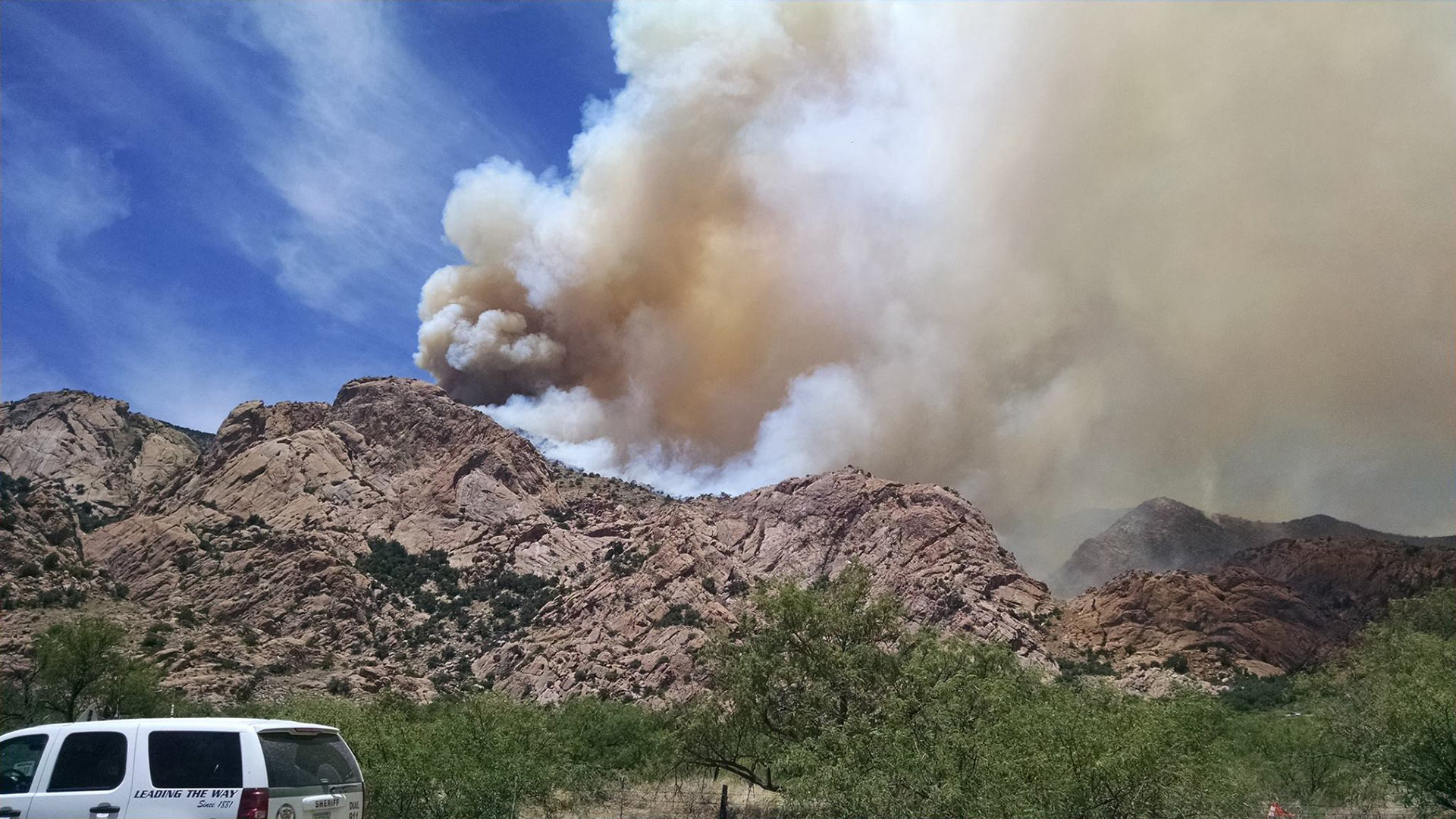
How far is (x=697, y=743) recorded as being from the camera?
31.0 m

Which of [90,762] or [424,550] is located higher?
[424,550]

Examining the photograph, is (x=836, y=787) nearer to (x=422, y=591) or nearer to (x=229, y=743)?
(x=229, y=743)

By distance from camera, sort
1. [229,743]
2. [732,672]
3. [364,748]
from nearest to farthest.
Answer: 1. [229,743]
2. [364,748]
3. [732,672]

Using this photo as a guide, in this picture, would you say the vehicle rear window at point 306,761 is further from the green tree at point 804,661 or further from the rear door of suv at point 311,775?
the green tree at point 804,661

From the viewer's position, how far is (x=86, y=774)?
31.8ft

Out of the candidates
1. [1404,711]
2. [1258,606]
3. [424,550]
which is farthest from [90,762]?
[1258,606]

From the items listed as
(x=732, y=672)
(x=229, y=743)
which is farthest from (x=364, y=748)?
(x=229, y=743)

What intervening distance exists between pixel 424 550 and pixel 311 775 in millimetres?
84825

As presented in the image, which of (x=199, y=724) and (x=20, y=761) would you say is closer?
(x=199, y=724)

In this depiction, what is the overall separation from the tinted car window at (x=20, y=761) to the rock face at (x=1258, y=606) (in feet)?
278

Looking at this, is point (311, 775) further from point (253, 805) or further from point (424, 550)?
point (424, 550)

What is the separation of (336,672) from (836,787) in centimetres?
5551

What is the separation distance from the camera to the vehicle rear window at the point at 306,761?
31.3ft

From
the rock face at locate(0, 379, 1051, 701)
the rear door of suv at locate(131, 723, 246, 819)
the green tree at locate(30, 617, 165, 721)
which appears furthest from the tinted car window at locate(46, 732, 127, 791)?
the rock face at locate(0, 379, 1051, 701)
